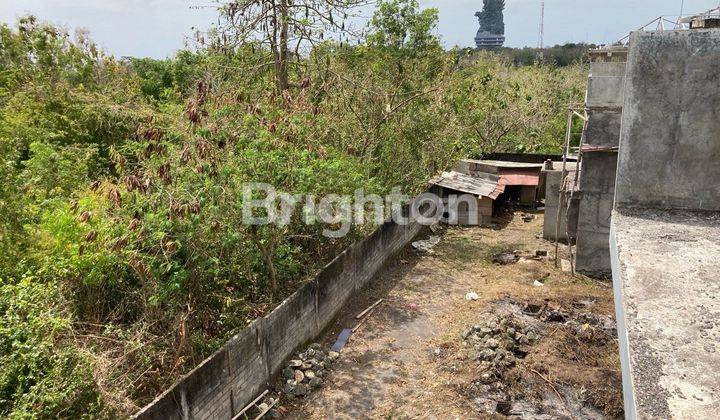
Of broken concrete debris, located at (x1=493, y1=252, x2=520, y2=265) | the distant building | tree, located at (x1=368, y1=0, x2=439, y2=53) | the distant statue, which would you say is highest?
the distant statue

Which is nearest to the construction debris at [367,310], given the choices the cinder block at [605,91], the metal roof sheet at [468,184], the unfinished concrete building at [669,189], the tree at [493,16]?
the unfinished concrete building at [669,189]

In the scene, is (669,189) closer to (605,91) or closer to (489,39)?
(605,91)

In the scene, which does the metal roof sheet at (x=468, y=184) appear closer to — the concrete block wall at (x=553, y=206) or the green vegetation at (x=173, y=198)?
the green vegetation at (x=173, y=198)

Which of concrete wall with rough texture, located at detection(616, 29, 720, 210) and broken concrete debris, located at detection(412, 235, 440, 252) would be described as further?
broken concrete debris, located at detection(412, 235, 440, 252)

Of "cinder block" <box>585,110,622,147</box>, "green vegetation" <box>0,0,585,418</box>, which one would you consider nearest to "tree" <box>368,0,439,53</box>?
"green vegetation" <box>0,0,585,418</box>

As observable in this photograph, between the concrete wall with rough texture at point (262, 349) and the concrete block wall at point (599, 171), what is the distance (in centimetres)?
426

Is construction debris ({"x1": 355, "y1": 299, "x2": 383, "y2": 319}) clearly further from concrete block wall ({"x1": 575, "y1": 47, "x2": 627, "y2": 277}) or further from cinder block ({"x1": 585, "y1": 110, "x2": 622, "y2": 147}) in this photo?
cinder block ({"x1": 585, "y1": 110, "x2": 622, "y2": 147})

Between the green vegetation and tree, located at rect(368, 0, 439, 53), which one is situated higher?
tree, located at rect(368, 0, 439, 53)

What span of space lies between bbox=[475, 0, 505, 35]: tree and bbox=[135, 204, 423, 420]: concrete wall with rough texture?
117 meters

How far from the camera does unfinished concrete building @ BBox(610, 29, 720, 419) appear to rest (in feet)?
12.5

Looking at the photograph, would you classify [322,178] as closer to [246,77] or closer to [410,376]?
[410,376]

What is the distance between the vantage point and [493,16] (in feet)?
376

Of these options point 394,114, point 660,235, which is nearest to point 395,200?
point 394,114

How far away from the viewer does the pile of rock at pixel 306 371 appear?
6355mm
